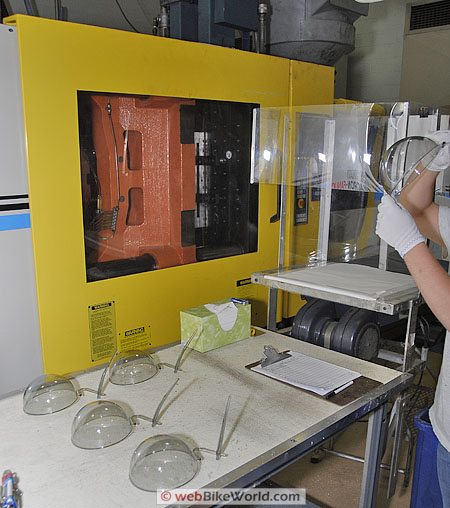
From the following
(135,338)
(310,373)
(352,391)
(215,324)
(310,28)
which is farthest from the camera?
(310,28)

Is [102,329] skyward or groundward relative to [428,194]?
groundward

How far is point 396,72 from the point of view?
15.0 feet

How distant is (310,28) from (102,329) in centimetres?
195

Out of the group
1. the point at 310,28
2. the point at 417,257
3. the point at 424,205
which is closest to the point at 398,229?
the point at 417,257

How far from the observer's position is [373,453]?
157cm

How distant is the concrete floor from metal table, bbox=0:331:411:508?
0.55 m

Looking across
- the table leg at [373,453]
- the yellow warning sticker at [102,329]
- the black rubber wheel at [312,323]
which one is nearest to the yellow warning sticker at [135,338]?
the yellow warning sticker at [102,329]

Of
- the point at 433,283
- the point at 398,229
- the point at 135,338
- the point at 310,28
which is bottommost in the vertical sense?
the point at 135,338

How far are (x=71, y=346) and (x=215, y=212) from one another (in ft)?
3.27

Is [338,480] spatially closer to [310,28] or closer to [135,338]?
[135,338]

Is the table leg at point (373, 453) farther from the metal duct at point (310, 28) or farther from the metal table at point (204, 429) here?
the metal duct at point (310, 28)

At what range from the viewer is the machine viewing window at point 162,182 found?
6.79 ft

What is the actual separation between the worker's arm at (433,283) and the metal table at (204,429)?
0.39 m

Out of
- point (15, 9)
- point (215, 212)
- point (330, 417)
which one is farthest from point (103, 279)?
point (15, 9)
